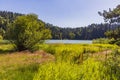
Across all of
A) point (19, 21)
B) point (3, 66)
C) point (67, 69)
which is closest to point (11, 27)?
point (19, 21)

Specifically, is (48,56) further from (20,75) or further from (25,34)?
(20,75)

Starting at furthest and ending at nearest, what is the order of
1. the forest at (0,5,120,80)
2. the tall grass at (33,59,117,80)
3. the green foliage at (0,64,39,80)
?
the green foliage at (0,64,39,80)
the forest at (0,5,120,80)
the tall grass at (33,59,117,80)

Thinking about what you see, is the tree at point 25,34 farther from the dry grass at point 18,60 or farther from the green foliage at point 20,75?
the green foliage at point 20,75

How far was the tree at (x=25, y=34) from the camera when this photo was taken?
32.5 meters

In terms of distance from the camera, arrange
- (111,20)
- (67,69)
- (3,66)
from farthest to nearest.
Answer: (111,20) < (3,66) < (67,69)

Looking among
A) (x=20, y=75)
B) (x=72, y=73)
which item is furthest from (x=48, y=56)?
(x=72, y=73)

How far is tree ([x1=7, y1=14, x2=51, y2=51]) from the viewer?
3253 cm

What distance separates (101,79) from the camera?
7023 millimetres

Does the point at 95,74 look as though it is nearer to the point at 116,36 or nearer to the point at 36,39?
the point at 36,39

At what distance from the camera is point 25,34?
32688 mm

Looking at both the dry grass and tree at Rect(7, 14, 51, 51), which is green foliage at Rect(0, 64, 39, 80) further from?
tree at Rect(7, 14, 51, 51)

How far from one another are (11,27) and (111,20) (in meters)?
32.5

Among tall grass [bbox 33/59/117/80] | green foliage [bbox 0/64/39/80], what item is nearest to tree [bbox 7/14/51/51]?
green foliage [bbox 0/64/39/80]

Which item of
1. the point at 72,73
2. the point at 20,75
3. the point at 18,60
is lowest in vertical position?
the point at 18,60
